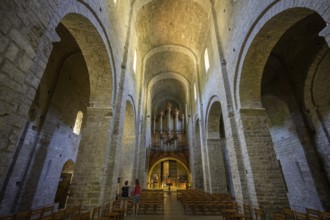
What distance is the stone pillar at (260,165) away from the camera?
4.77 m

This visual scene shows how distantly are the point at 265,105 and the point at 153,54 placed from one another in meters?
10.3

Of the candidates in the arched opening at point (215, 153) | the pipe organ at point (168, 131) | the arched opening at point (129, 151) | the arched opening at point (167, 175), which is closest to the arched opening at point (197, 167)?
the arched opening at point (215, 153)

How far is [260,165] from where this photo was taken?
16.9ft

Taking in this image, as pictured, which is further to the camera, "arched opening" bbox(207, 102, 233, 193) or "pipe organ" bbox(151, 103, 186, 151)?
"pipe organ" bbox(151, 103, 186, 151)

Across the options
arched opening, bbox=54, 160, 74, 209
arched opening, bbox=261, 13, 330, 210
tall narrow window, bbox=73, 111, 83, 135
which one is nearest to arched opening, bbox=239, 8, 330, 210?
arched opening, bbox=261, 13, 330, 210

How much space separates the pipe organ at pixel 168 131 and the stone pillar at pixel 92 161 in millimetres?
12403

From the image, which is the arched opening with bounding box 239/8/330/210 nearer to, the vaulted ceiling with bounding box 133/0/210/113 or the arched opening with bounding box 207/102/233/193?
the arched opening with bounding box 207/102/233/193

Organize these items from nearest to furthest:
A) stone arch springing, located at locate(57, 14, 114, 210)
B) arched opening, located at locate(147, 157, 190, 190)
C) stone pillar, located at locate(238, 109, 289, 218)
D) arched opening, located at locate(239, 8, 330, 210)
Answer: stone pillar, located at locate(238, 109, 289, 218), stone arch springing, located at locate(57, 14, 114, 210), arched opening, located at locate(239, 8, 330, 210), arched opening, located at locate(147, 157, 190, 190)

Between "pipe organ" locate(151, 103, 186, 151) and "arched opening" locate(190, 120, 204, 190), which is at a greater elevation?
"pipe organ" locate(151, 103, 186, 151)

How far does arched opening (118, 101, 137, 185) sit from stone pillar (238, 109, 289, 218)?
6892mm

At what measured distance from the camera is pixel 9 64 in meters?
2.10

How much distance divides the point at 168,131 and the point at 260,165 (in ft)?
47.9

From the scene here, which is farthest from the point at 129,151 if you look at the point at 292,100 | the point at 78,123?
the point at 292,100

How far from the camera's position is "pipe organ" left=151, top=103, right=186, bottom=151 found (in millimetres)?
18484
